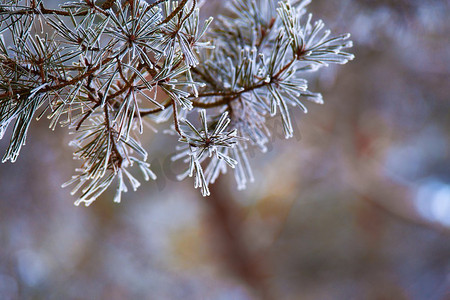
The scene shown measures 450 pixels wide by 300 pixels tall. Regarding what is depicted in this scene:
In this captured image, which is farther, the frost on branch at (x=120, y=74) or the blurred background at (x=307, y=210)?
the blurred background at (x=307, y=210)

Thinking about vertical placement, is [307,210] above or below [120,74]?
above

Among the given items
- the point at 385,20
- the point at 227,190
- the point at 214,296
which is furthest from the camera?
the point at 227,190

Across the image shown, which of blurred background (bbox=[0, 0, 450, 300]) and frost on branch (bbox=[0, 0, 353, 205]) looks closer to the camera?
frost on branch (bbox=[0, 0, 353, 205])

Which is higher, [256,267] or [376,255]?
[376,255]

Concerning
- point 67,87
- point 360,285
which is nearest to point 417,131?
point 360,285

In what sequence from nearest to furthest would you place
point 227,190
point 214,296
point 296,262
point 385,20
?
point 385,20
point 214,296
point 227,190
point 296,262

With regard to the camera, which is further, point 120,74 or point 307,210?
point 307,210

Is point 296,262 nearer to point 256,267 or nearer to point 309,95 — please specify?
point 256,267

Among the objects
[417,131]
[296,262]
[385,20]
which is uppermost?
[417,131]
